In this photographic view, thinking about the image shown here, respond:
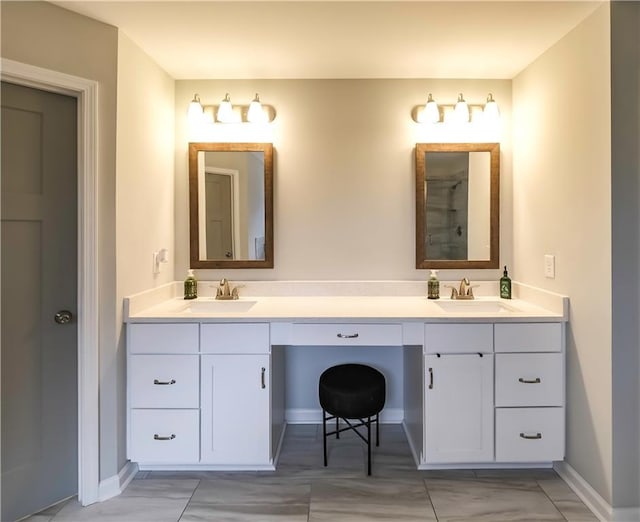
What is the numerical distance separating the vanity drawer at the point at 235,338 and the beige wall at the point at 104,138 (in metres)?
0.44

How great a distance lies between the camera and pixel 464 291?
250 centimetres

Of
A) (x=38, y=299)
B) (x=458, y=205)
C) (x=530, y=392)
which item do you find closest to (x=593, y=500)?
(x=530, y=392)

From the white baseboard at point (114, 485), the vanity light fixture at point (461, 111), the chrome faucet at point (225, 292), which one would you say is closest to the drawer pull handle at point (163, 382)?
the white baseboard at point (114, 485)

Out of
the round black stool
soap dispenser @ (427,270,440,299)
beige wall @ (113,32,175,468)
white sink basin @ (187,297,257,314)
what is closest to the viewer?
beige wall @ (113,32,175,468)

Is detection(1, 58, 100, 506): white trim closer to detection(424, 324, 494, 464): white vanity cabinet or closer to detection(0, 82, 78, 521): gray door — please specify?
detection(0, 82, 78, 521): gray door

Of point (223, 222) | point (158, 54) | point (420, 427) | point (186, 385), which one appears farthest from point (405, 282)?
point (158, 54)

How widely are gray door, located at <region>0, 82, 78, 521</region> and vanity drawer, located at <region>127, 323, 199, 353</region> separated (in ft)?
0.90

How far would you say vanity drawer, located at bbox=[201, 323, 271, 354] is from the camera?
203cm

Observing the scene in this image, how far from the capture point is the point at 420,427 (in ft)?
6.97

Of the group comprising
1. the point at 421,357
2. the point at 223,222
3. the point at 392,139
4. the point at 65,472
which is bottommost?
the point at 65,472

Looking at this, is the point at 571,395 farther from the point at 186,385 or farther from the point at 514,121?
the point at 186,385

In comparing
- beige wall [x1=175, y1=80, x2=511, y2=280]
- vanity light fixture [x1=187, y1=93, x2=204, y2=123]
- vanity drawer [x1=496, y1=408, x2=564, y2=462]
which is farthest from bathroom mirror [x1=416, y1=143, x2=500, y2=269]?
vanity light fixture [x1=187, y1=93, x2=204, y2=123]

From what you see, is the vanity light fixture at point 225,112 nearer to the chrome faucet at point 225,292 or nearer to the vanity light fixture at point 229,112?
the vanity light fixture at point 229,112

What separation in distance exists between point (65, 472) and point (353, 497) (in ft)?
4.47
